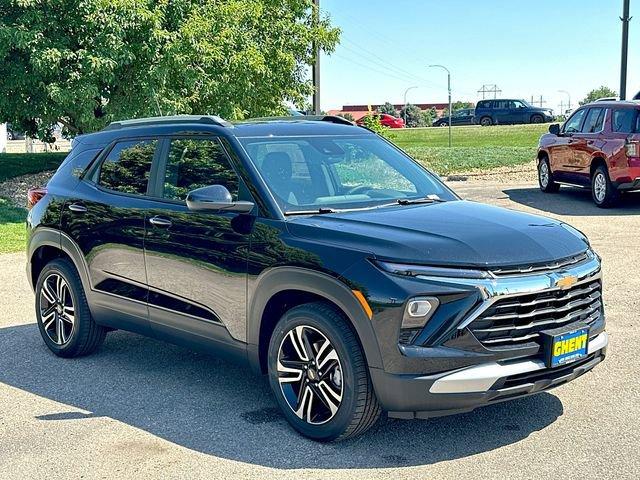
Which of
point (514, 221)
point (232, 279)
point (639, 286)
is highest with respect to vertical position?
point (514, 221)

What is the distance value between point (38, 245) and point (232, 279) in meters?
2.42

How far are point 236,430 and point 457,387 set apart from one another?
144 centimetres

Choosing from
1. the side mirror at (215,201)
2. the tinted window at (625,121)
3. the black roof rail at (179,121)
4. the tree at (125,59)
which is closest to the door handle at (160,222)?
the side mirror at (215,201)

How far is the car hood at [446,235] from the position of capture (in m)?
4.31

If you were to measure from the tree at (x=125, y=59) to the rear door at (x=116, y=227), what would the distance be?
8822mm

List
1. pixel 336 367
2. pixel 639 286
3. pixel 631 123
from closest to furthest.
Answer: pixel 336 367 < pixel 639 286 < pixel 631 123

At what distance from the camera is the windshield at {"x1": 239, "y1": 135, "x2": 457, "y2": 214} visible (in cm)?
519

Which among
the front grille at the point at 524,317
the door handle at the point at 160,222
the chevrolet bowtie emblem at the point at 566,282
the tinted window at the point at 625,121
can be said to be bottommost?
the front grille at the point at 524,317

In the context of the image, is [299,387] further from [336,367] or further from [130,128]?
[130,128]

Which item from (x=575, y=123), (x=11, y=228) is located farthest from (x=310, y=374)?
(x=575, y=123)

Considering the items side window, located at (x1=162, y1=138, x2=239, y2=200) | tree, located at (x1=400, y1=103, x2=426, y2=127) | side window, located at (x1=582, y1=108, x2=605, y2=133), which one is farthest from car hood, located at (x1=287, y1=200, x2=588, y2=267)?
tree, located at (x1=400, y1=103, x2=426, y2=127)

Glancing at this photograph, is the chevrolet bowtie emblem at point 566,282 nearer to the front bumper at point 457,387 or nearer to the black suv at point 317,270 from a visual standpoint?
the black suv at point 317,270

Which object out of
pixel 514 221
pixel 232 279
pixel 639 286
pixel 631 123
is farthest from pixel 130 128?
pixel 631 123

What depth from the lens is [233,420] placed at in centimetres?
512
